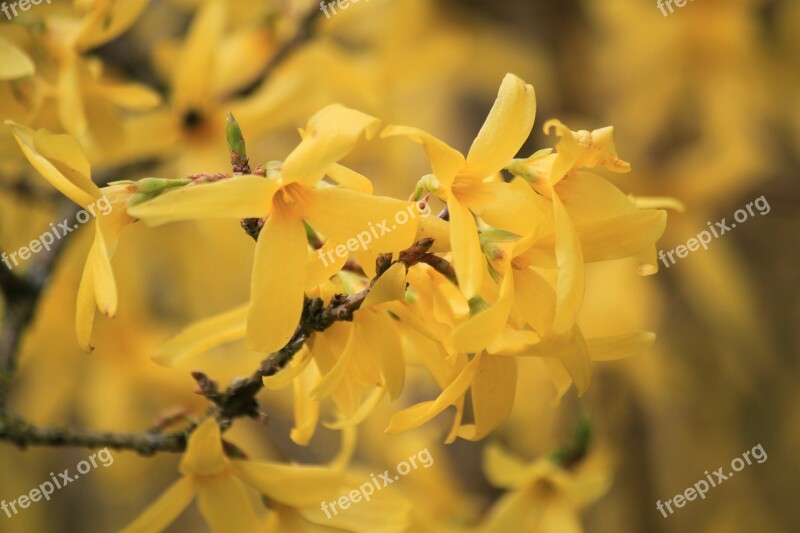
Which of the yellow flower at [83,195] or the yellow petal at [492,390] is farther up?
the yellow flower at [83,195]

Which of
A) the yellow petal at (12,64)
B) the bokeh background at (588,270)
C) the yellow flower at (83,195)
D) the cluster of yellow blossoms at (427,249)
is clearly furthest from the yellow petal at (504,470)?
the yellow petal at (12,64)

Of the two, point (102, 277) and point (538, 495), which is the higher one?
point (102, 277)

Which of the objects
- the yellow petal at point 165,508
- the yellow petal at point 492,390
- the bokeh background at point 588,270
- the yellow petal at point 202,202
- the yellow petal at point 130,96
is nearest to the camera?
the yellow petal at point 202,202

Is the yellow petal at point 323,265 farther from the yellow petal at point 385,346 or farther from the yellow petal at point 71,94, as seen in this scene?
the yellow petal at point 71,94

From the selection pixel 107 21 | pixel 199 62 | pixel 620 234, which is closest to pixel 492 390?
pixel 620 234

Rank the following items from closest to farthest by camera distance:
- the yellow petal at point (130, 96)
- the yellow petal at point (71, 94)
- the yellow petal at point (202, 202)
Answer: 1. the yellow petal at point (202, 202)
2. the yellow petal at point (71, 94)
3. the yellow petal at point (130, 96)

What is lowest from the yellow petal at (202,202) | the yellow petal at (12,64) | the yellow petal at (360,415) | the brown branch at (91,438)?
the brown branch at (91,438)

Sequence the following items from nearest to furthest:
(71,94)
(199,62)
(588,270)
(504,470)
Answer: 1. (71,94)
2. (504,470)
3. (199,62)
4. (588,270)

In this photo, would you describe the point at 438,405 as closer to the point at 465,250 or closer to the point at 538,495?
the point at 465,250
